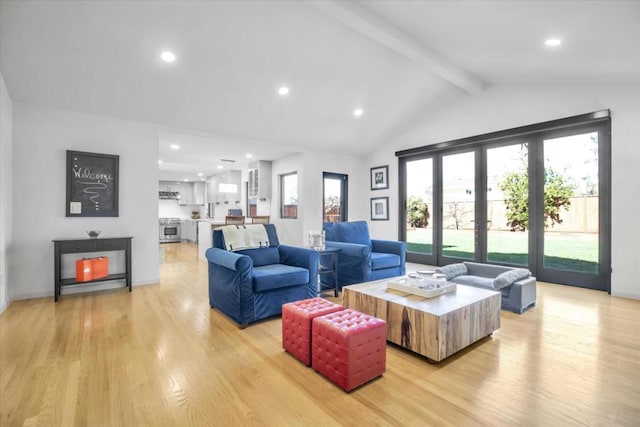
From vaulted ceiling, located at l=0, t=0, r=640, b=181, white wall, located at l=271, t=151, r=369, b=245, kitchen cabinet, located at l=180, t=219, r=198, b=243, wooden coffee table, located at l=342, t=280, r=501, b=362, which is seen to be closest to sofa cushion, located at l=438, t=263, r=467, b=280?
wooden coffee table, located at l=342, t=280, r=501, b=362

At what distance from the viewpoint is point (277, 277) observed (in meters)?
3.03

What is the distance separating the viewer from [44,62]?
3.35 metres

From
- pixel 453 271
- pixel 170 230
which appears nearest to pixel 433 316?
pixel 453 271

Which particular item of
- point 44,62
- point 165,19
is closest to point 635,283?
point 165,19

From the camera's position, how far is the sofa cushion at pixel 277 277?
293 centimetres

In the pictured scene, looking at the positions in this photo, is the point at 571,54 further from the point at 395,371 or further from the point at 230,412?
the point at 230,412

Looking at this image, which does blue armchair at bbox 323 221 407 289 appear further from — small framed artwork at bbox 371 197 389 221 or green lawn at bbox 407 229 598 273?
small framed artwork at bbox 371 197 389 221

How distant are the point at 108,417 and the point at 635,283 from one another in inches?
222

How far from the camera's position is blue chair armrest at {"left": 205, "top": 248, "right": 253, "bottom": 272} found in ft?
9.37

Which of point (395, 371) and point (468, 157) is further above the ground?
point (468, 157)

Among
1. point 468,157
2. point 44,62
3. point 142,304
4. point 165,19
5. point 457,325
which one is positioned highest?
point 165,19

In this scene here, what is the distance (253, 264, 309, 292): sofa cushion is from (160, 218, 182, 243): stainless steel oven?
893 centimetres

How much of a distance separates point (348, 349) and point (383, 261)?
2565mm

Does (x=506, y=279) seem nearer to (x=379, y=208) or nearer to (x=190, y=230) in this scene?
Answer: (x=379, y=208)
